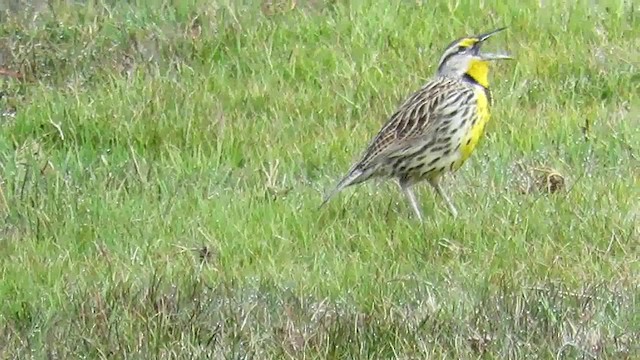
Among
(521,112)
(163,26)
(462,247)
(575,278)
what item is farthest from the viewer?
(163,26)

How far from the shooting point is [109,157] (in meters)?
8.49

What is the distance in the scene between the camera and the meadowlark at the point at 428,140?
25.1 feet

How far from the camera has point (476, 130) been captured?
25.3ft

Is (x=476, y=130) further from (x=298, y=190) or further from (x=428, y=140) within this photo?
(x=298, y=190)

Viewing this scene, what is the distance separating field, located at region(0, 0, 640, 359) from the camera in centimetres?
590

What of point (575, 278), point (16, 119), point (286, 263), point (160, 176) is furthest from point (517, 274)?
point (16, 119)

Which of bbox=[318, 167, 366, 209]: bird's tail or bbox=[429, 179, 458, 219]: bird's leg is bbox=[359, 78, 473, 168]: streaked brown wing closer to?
bbox=[318, 167, 366, 209]: bird's tail

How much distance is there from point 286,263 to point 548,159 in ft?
6.22

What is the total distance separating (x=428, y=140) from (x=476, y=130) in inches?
9.5

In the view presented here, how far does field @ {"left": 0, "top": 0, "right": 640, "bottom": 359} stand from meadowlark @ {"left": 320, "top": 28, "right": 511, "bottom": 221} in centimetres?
14

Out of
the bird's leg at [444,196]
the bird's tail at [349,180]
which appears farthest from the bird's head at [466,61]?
the bird's tail at [349,180]

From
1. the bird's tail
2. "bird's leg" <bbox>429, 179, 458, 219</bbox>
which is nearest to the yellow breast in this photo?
"bird's leg" <bbox>429, 179, 458, 219</bbox>

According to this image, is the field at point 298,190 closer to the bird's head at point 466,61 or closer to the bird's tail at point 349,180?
the bird's tail at point 349,180

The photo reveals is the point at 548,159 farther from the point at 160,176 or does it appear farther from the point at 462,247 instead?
Result: the point at 160,176
